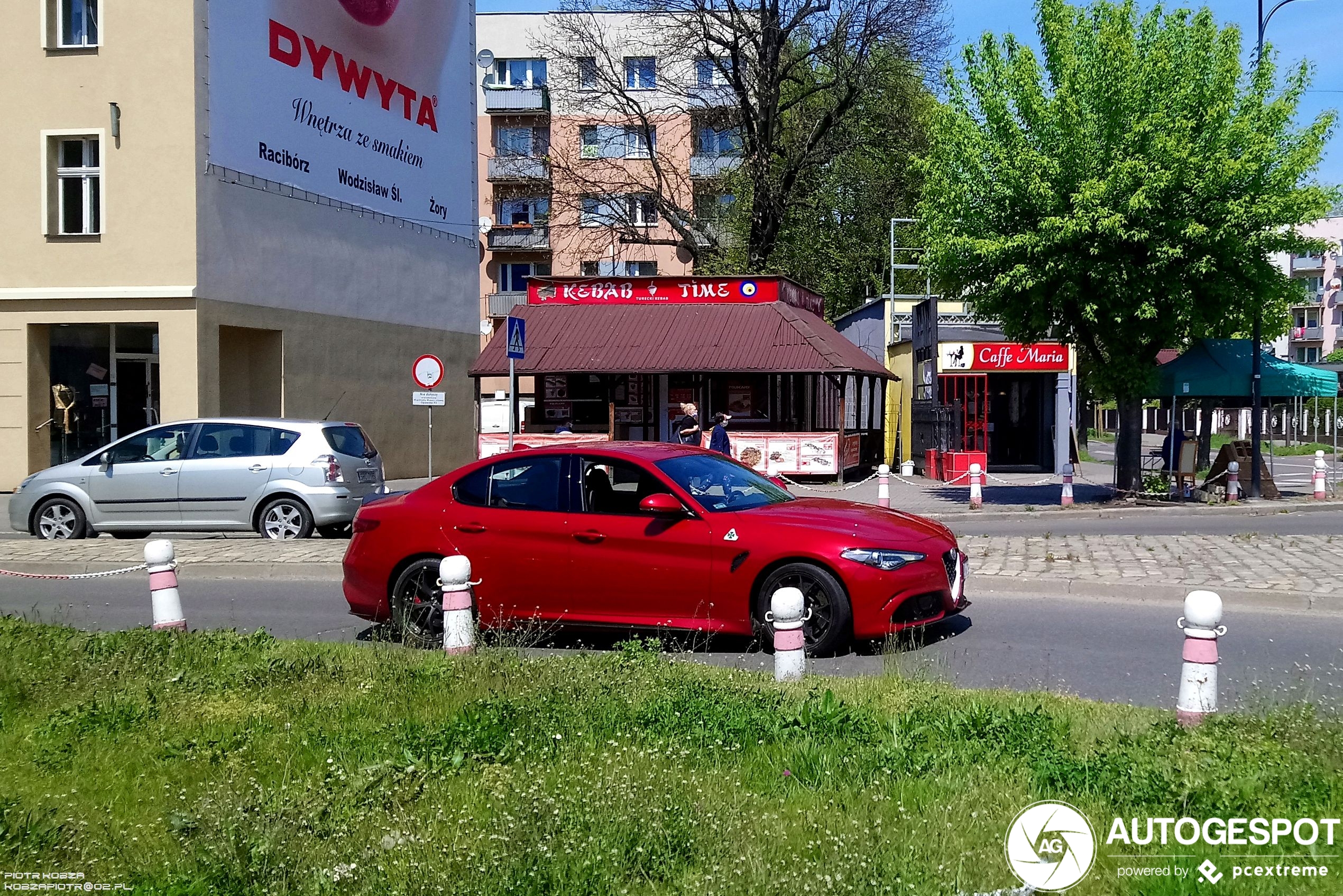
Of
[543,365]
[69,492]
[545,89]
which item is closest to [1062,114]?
[543,365]

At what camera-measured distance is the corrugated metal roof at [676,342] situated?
26.6 m

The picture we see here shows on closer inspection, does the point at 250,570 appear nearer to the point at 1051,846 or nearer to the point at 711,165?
the point at 1051,846

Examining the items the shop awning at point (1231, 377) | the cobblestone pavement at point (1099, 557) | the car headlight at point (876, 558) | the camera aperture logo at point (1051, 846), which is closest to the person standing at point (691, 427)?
the cobblestone pavement at point (1099, 557)

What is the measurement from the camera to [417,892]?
3.88 metres

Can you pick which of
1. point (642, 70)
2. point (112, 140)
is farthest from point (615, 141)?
point (112, 140)

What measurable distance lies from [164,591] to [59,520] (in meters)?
9.13

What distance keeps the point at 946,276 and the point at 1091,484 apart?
8894 mm

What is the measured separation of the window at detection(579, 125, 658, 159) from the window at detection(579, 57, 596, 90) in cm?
131

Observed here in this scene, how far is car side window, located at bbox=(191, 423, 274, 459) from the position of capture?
1566cm

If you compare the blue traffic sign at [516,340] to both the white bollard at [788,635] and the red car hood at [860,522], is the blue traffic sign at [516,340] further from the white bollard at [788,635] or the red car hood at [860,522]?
the white bollard at [788,635]

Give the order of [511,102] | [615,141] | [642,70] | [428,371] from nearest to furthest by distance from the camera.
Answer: [428,371], [642,70], [615,141], [511,102]

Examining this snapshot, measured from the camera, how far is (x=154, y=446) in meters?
15.9

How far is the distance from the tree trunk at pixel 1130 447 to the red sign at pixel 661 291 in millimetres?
10170

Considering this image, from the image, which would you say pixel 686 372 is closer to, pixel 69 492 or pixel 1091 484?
pixel 1091 484
